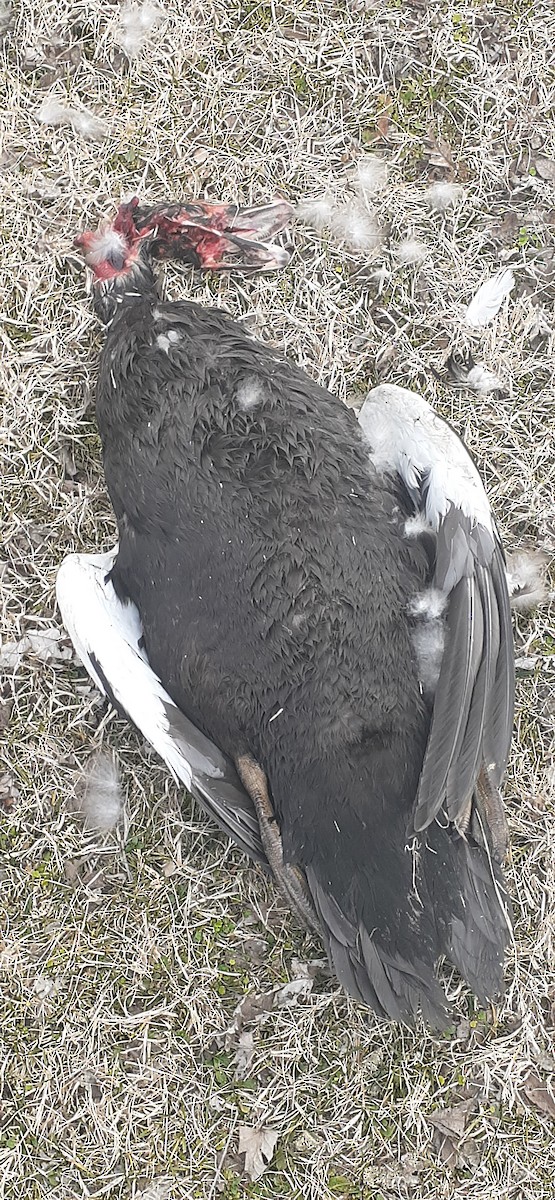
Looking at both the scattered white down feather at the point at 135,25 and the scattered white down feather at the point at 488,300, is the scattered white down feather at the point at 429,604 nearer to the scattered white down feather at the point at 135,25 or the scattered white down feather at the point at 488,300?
the scattered white down feather at the point at 488,300

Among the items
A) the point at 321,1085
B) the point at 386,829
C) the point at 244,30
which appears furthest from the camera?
the point at 244,30

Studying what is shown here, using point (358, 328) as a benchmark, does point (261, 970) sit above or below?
below

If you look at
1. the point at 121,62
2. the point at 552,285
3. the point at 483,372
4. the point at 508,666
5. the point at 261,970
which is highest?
the point at 121,62

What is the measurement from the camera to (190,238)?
2650 millimetres

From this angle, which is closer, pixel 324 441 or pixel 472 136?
pixel 324 441

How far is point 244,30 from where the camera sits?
282 cm

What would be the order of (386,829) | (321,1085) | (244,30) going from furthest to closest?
(244,30)
(321,1085)
(386,829)

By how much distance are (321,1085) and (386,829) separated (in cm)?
98

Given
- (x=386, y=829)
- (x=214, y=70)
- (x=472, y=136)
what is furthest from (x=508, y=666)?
(x=214, y=70)

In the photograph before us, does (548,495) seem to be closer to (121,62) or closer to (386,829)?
(386,829)

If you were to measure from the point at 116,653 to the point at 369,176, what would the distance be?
5.66ft

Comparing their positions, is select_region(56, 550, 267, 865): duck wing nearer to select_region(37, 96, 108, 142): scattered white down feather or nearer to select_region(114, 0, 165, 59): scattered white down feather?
select_region(37, 96, 108, 142): scattered white down feather

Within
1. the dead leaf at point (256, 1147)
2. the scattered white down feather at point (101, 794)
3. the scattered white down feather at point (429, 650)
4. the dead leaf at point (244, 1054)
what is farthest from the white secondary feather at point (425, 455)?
the dead leaf at point (256, 1147)

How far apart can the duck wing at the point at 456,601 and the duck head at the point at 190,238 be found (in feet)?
2.40
